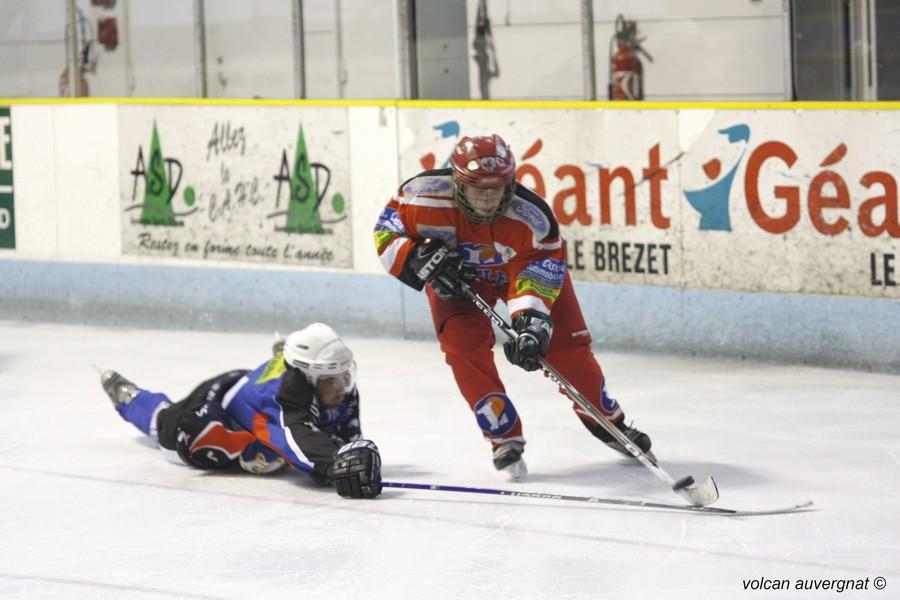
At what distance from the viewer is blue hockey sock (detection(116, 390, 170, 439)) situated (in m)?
6.20

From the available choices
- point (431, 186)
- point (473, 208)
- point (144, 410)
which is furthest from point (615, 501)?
point (144, 410)

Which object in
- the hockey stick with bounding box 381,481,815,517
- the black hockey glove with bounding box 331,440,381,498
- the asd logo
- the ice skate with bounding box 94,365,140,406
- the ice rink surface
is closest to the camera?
the ice rink surface

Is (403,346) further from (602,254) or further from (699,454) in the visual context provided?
(699,454)

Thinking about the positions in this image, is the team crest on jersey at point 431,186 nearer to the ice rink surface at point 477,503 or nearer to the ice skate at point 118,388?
the ice rink surface at point 477,503

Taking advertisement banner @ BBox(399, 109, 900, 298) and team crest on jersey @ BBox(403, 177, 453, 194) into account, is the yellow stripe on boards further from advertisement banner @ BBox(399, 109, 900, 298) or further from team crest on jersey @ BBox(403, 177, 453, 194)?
team crest on jersey @ BBox(403, 177, 453, 194)

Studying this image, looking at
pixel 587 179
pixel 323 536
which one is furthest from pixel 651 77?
pixel 323 536

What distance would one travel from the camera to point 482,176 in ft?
17.5

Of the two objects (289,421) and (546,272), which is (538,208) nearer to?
(546,272)

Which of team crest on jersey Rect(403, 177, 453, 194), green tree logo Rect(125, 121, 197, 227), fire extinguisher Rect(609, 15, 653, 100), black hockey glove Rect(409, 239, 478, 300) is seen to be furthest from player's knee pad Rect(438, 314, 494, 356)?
green tree logo Rect(125, 121, 197, 227)

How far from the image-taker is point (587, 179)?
814 centimetres

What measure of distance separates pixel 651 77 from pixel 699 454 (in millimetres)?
2632

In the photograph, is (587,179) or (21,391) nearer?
(21,391)

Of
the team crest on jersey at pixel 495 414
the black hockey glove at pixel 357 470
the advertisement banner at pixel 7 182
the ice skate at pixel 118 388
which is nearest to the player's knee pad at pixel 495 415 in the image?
the team crest on jersey at pixel 495 414

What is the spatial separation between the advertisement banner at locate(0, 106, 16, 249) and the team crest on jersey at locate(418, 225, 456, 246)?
504 cm
